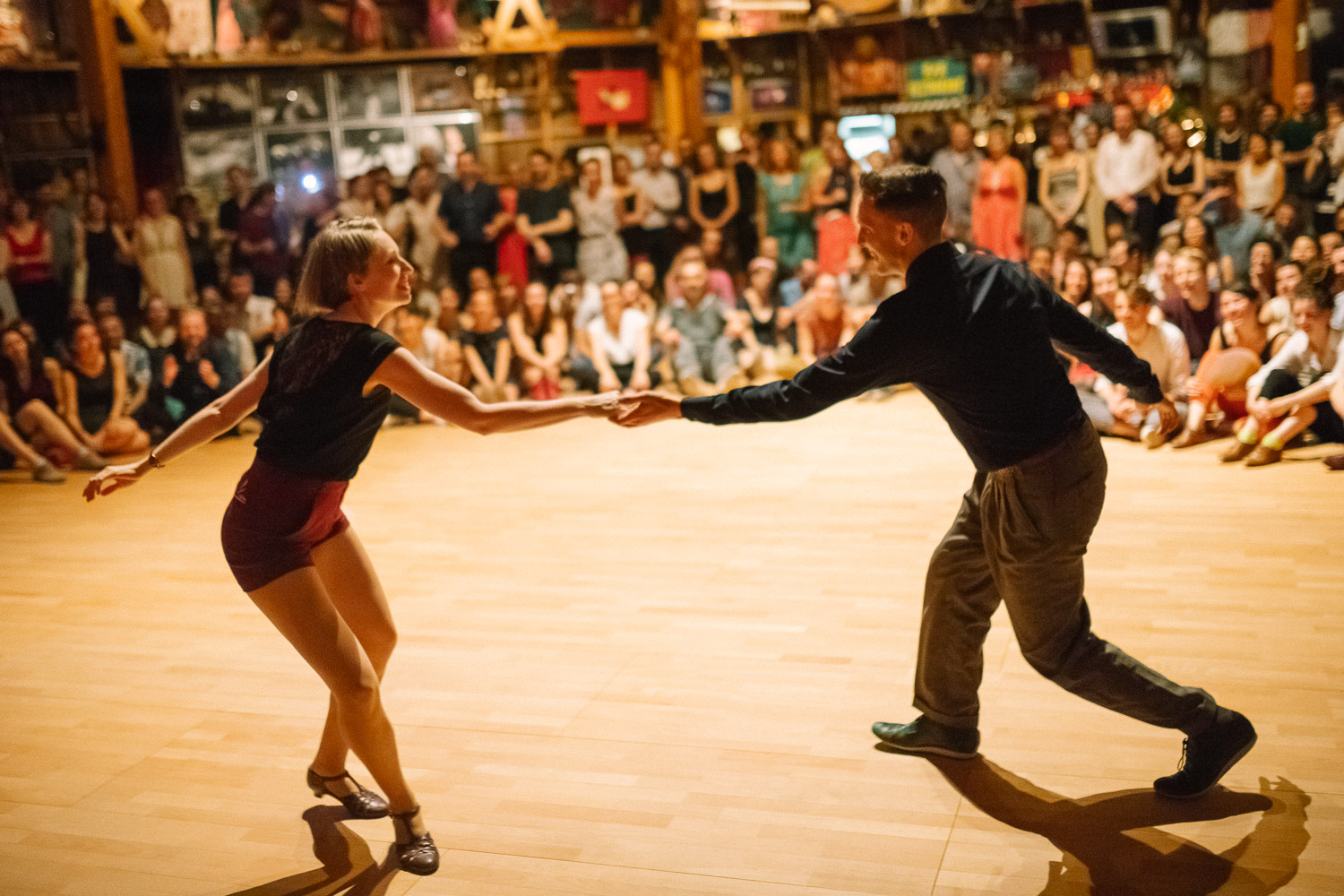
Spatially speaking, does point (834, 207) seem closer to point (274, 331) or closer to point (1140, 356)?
point (1140, 356)

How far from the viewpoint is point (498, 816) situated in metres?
2.68

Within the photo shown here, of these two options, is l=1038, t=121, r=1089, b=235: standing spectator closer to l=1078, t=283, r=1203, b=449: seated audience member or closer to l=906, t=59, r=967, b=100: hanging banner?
l=1078, t=283, r=1203, b=449: seated audience member

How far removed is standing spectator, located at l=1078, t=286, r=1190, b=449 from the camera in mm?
5996

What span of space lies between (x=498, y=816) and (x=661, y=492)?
2891mm

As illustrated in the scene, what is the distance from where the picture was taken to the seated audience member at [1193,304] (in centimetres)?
639

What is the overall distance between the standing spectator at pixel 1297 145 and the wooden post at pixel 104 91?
7767 mm

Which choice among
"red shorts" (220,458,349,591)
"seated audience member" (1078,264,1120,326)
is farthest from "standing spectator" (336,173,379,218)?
"red shorts" (220,458,349,591)

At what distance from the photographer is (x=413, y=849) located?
248 cm

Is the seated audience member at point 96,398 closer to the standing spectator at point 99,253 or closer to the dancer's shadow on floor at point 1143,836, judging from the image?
the standing spectator at point 99,253

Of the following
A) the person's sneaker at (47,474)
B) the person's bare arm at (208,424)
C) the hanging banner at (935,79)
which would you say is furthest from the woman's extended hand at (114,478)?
the hanging banner at (935,79)

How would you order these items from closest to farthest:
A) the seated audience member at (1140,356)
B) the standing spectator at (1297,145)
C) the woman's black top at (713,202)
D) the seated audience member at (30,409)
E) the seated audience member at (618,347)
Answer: the seated audience member at (1140,356) → the seated audience member at (30,409) → the standing spectator at (1297,145) → the seated audience member at (618,347) → the woman's black top at (713,202)

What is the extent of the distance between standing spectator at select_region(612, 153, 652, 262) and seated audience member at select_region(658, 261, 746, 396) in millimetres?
488

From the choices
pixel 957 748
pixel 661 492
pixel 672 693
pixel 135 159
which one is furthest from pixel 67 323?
pixel 957 748

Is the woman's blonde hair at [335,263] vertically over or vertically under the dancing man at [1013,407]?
over
